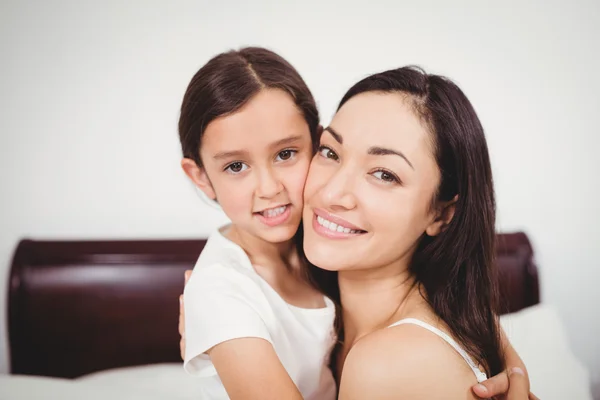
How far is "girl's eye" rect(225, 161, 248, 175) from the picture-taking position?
1.03 m

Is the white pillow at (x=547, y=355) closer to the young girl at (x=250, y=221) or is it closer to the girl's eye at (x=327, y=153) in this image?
the young girl at (x=250, y=221)

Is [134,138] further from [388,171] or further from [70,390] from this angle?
[388,171]

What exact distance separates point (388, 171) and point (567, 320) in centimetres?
142

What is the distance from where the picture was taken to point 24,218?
69.1 inches

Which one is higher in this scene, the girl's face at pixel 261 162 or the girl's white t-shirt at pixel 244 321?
the girl's face at pixel 261 162

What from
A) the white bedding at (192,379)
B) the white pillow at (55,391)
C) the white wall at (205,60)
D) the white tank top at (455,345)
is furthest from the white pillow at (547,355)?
the white pillow at (55,391)

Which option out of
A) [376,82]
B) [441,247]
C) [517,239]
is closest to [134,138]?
[376,82]

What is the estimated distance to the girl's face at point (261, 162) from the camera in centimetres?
98

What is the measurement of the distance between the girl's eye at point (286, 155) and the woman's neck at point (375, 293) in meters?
0.35

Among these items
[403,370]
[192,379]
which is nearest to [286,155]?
[403,370]

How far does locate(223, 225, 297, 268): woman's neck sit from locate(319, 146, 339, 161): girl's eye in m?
0.30

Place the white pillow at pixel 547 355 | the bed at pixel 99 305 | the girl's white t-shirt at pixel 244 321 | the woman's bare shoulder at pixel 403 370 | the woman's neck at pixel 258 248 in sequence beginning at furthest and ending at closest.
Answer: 1. the bed at pixel 99 305
2. the white pillow at pixel 547 355
3. the woman's neck at pixel 258 248
4. the girl's white t-shirt at pixel 244 321
5. the woman's bare shoulder at pixel 403 370

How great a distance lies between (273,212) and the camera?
1.07m

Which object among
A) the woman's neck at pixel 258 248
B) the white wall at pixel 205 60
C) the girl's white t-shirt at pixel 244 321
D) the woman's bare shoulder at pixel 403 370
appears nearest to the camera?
the woman's bare shoulder at pixel 403 370
